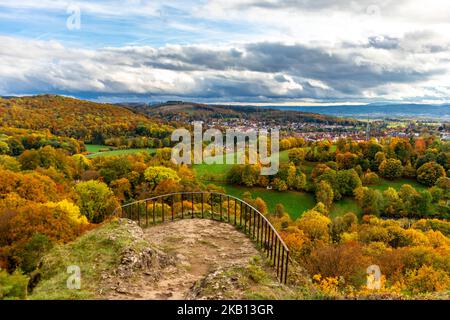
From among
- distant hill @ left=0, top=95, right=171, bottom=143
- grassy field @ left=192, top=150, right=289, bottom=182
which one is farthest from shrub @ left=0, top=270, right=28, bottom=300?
distant hill @ left=0, top=95, right=171, bottom=143

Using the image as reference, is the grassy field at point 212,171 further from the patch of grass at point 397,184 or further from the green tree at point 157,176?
the patch of grass at point 397,184

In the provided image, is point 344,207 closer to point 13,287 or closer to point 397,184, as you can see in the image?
point 397,184

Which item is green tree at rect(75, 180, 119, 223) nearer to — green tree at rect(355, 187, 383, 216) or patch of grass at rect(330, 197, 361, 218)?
patch of grass at rect(330, 197, 361, 218)

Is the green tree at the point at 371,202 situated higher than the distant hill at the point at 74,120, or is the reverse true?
the distant hill at the point at 74,120

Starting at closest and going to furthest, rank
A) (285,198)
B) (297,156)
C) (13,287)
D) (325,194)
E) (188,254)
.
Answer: (13,287), (188,254), (325,194), (285,198), (297,156)

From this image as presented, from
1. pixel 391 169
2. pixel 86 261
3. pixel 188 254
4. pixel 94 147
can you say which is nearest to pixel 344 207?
pixel 391 169

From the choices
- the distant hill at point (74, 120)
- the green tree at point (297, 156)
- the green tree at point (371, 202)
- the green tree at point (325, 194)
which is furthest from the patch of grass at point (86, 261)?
the distant hill at point (74, 120)
